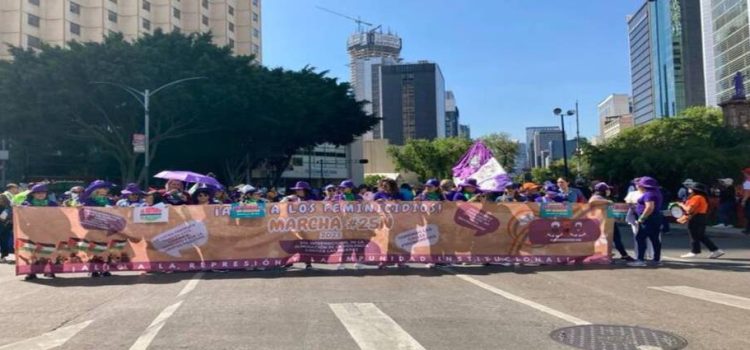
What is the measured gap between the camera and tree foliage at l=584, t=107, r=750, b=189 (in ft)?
88.3

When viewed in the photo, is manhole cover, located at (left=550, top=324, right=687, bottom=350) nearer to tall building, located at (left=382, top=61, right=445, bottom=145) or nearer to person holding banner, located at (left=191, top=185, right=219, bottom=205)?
person holding banner, located at (left=191, top=185, right=219, bottom=205)

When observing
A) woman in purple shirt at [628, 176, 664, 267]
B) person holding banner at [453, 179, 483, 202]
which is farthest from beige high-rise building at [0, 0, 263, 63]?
woman in purple shirt at [628, 176, 664, 267]

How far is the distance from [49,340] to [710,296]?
765 centimetres

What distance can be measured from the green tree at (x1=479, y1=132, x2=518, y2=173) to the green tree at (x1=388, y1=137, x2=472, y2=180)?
15.1ft

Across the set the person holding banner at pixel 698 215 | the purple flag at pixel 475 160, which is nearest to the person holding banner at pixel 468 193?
the purple flag at pixel 475 160

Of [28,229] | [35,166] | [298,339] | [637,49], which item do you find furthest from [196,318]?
[637,49]

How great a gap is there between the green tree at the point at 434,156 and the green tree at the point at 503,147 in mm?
4610

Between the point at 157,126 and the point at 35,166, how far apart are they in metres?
26.8

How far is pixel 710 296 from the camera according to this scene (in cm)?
826

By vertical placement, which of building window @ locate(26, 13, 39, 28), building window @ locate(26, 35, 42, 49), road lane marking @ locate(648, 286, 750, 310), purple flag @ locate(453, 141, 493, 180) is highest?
building window @ locate(26, 13, 39, 28)

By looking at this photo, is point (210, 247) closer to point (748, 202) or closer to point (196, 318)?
point (196, 318)

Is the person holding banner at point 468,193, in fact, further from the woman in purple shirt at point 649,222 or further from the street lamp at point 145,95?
the street lamp at point 145,95

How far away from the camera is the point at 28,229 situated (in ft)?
35.5

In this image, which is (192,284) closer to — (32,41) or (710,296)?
(710,296)
